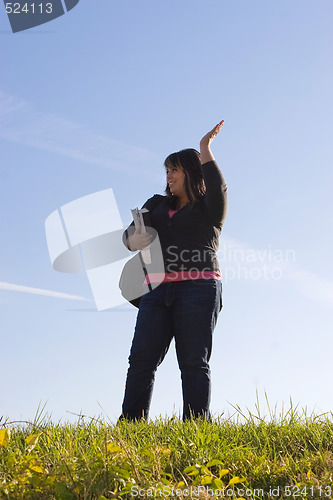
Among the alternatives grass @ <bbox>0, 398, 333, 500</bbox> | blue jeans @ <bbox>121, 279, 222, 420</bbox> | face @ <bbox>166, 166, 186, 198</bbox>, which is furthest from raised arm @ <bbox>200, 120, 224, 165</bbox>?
grass @ <bbox>0, 398, 333, 500</bbox>

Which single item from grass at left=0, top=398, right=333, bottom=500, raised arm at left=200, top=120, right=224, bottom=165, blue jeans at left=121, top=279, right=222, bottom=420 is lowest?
grass at left=0, top=398, right=333, bottom=500

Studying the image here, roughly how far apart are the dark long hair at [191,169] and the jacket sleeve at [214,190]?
0.77 ft

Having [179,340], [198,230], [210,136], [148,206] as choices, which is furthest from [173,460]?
[210,136]

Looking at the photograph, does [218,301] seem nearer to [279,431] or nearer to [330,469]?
[279,431]

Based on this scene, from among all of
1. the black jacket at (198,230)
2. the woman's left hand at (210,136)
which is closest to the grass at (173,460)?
the black jacket at (198,230)

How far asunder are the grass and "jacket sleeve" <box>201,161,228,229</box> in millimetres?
1745

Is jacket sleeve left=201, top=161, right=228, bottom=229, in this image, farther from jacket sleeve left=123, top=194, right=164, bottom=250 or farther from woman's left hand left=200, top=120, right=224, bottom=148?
jacket sleeve left=123, top=194, right=164, bottom=250

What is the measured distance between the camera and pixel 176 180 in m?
5.11

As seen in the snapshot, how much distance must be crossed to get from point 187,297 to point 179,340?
38 centimetres

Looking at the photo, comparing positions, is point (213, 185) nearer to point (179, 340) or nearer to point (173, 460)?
point (179, 340)

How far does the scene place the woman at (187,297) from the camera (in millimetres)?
4723

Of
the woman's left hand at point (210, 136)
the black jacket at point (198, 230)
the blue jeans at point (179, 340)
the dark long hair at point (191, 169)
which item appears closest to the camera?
the blue jeans at point (179, 340)

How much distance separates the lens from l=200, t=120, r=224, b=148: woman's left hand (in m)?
4.93

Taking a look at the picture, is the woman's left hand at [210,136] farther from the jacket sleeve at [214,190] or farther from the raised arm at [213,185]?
the jacket sleeve at [214,190]
